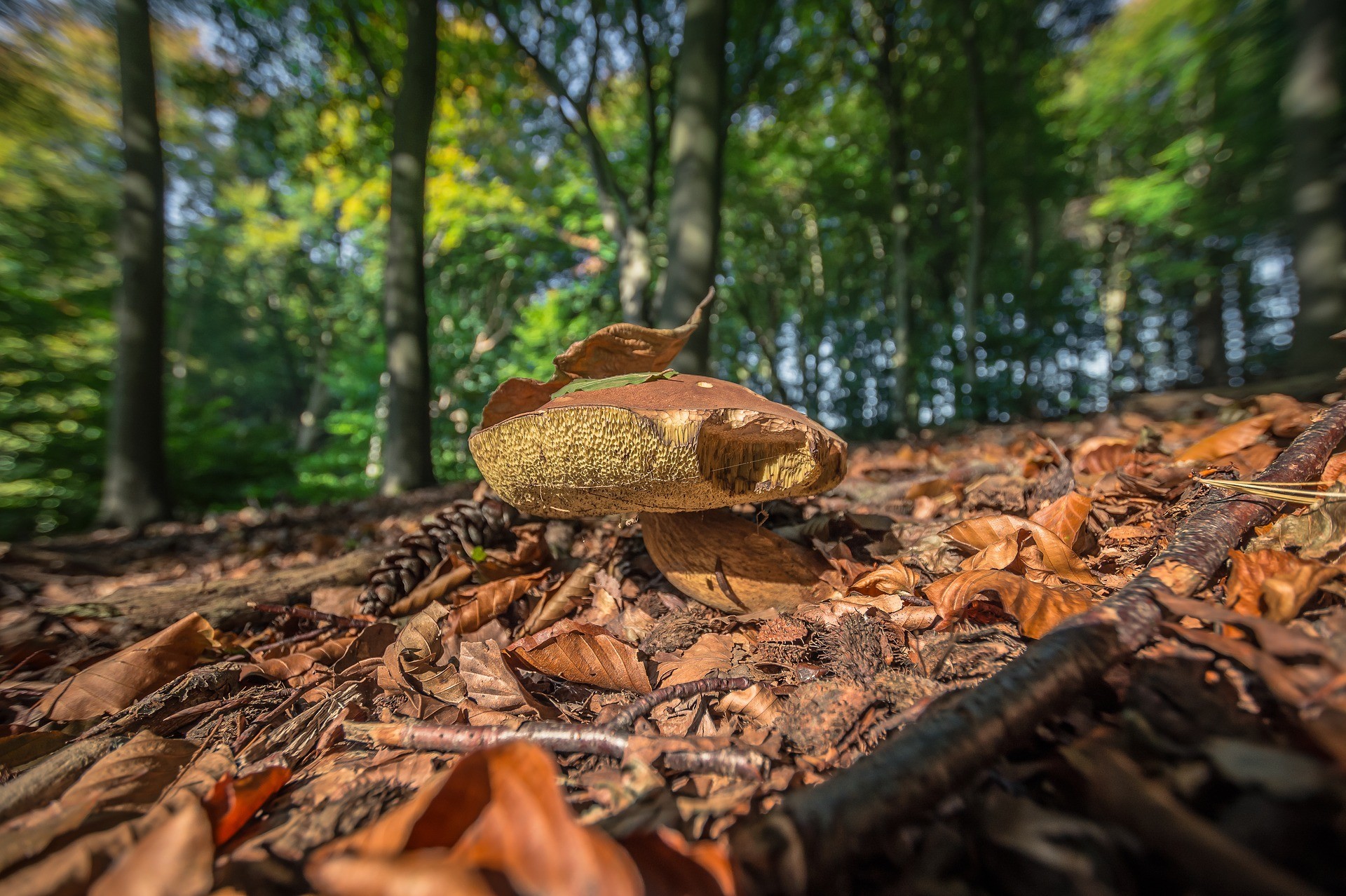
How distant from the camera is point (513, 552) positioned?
152 centimetres

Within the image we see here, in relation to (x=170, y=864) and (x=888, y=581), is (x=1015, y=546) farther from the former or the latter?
(x=170, y=864)

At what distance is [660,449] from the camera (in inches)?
35.5

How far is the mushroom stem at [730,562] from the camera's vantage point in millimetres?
1149

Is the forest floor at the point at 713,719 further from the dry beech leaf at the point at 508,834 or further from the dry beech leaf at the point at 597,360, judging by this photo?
the dry beech leaf at the point at 597,360

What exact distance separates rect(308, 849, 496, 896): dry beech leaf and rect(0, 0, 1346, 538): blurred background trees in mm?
2890

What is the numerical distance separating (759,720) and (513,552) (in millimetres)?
974

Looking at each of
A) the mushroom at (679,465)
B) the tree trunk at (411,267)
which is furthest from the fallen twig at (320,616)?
the tree trunk at (411,267)

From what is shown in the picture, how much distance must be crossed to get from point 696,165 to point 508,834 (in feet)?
12.5

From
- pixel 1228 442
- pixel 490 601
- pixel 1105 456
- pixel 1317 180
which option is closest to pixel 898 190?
pixel 1317 180

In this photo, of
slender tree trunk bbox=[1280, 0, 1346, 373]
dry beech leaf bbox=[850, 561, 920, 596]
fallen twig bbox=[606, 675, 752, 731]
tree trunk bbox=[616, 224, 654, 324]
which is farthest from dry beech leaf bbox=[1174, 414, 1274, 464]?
tree trunk bbox=[616, 224, 654, 324]

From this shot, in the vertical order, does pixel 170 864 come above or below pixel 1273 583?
below

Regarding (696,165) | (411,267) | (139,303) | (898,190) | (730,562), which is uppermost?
(898,190)

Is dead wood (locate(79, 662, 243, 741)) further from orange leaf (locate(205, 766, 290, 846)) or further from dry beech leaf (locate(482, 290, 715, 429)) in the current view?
dry beech leaf (locate(482, 290, 715, 429))

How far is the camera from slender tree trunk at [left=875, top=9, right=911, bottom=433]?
24.3 feet
